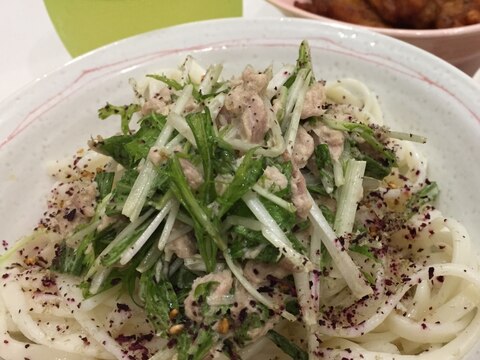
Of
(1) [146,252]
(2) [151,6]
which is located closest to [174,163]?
(1) [146,252]

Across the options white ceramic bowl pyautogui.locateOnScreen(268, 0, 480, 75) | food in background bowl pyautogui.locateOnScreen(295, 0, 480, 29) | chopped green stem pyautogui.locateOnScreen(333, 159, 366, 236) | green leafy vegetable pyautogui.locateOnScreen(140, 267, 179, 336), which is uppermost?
food in background bowl pyautogui.locateOnScreen(295, 0, 480, 29)

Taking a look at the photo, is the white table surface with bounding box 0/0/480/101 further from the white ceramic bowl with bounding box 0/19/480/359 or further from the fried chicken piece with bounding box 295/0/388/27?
the white ceramic bowl with bounding box 0/19/480/359

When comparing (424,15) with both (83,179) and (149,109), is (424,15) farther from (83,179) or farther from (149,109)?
(83,179)

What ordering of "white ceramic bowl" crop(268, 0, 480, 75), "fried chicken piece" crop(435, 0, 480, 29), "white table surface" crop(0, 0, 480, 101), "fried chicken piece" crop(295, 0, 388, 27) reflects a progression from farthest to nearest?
"white table surface" crop(0, 0, 480, 101) → "fried chicken piece" crop(295, 0, 388, 27) → "fried chicken piece" crop(435, 0, 480, 29) → "white ceramic bowl" crop(268, 0, 480, 75)

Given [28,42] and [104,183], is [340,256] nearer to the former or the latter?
[104,183]

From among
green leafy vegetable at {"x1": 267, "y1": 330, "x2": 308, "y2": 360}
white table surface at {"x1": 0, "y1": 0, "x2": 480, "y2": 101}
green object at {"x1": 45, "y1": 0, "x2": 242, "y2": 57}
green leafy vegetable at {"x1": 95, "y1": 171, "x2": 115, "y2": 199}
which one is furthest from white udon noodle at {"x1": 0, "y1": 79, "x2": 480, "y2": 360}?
white table surface at {"x1": 0, "y1": 0, "x2": 480, "y2": 101}

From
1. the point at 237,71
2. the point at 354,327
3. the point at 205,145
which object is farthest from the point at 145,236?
the point at 237,71
